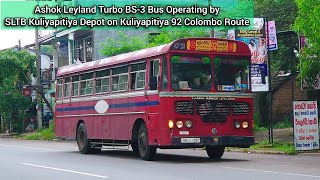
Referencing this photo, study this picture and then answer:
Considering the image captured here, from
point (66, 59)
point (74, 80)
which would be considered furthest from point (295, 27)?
point (66, 59)

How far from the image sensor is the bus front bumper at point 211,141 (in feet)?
51.1

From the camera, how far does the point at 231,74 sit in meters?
16.5

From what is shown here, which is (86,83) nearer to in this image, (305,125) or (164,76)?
(164,76)

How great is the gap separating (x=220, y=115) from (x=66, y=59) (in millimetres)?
33731

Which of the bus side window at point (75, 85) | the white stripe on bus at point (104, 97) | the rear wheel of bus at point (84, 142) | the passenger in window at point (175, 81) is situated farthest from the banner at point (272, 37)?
the rear wheel of bus at point (84, 142)

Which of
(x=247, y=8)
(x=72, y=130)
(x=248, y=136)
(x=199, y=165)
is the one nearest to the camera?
(x=199, y=165)

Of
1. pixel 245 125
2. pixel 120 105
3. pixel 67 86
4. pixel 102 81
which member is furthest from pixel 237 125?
pixel 67 86

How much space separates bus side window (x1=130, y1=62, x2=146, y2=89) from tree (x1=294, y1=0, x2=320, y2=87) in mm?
5015

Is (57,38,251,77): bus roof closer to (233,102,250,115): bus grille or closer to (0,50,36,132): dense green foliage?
(233,102,250,115): bus grille

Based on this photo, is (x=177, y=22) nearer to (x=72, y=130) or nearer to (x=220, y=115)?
(x=72, y=130)

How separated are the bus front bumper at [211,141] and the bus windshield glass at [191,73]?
4.52 ft

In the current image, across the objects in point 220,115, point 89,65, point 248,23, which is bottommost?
point 220,115

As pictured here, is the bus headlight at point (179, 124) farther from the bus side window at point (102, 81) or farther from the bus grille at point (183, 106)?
the bus side window at point (102, 81)

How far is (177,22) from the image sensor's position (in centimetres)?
3219
